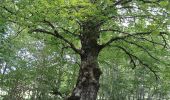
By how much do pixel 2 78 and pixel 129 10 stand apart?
700 inches

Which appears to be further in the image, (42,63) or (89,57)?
(42,63)

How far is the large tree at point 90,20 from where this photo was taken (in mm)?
8922

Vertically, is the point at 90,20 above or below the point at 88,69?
above

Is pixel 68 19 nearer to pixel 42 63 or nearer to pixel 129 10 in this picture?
pixel 129 10

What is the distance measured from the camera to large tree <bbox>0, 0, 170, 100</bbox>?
8.92 metres

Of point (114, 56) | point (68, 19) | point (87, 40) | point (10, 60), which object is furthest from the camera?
point (10, 60)

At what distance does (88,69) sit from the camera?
11359 millimetres

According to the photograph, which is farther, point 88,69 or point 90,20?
point 88,69

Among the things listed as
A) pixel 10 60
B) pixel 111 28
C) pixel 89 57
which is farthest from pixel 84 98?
pixel 10 60

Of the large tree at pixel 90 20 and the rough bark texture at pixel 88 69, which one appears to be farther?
the rough bark texture at pixel 88 69

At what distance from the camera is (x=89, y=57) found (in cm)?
1157

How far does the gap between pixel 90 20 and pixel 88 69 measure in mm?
Answer: 2252

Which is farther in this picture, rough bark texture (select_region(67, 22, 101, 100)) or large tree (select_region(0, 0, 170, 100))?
rough bark texture (select_region(67, 22, 101, 100))

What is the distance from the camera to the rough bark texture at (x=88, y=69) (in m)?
11.0
